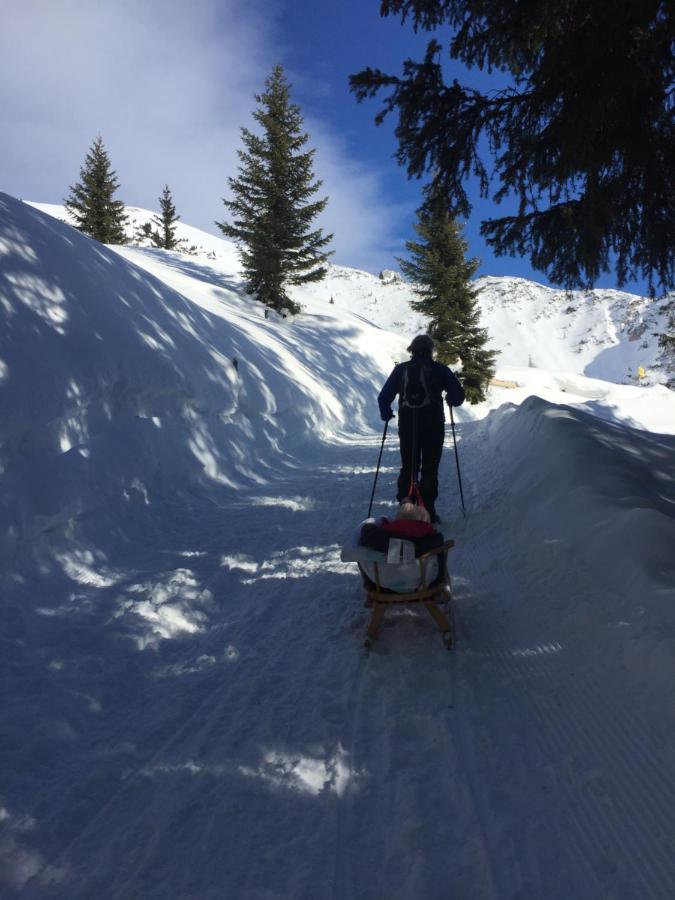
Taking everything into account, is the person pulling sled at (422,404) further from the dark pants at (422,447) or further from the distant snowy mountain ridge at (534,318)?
the distant snowy mountain ridge at (534,318)

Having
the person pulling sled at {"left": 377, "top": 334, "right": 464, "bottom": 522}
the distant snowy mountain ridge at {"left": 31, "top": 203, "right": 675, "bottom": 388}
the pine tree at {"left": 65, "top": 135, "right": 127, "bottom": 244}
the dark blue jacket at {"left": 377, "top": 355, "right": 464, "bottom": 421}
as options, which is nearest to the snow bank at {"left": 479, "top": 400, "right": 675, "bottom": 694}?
the person pulling sled at {"left": 377, "top": 334, "right": 464, "bottom": 522}

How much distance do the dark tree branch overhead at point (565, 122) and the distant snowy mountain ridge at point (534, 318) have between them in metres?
105

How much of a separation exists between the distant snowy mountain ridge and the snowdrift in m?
102

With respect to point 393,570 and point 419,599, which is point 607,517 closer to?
point 419,599

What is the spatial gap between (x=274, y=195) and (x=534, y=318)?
153714 millimetres

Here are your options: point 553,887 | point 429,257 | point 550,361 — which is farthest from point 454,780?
point 550,361

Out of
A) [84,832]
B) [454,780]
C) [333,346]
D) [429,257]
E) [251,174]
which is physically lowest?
[84,832]

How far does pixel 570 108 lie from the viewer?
441cm

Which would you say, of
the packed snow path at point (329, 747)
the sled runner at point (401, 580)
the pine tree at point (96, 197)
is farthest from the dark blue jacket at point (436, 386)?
the pine tree at point (96, 197)

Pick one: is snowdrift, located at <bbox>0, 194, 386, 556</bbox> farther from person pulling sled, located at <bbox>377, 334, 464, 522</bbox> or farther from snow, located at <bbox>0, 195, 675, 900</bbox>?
person pulling sled, located at <bbox>377, 334, 464, 522</bbox>

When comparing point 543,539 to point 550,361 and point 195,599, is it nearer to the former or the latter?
point 195,599

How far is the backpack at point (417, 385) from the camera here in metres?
5.48

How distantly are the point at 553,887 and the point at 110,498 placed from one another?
16.1 ft

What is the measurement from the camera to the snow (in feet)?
6.44
